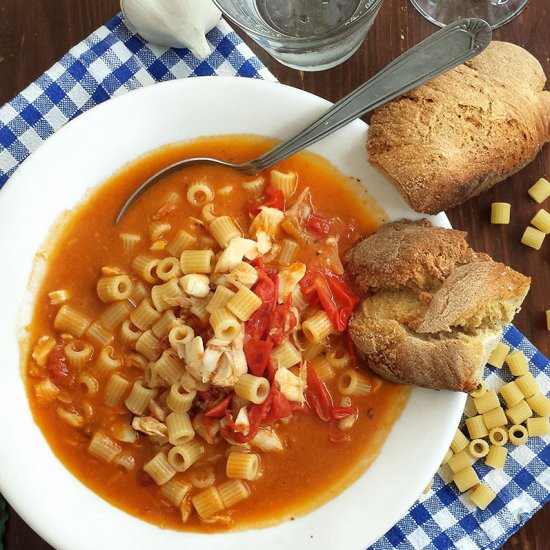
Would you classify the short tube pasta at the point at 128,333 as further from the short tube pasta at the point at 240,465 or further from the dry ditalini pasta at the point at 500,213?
the dry ditalini pasta at the point at 500,213

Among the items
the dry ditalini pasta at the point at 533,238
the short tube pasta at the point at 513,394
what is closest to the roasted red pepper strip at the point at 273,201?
the dry ditalini pasta at the point at 533,238

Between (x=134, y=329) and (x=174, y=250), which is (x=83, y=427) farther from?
(x=174, y=250)

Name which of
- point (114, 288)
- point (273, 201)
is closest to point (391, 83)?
point (273, 201)

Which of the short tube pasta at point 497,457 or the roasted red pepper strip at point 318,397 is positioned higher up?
the roasted red pepper strip at point 318,397

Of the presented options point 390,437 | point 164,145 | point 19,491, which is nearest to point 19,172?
point 164,145

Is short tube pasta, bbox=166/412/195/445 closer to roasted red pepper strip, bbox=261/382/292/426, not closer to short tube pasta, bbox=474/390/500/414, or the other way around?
roasted red pepper strip, bbox=261/382/292/426
